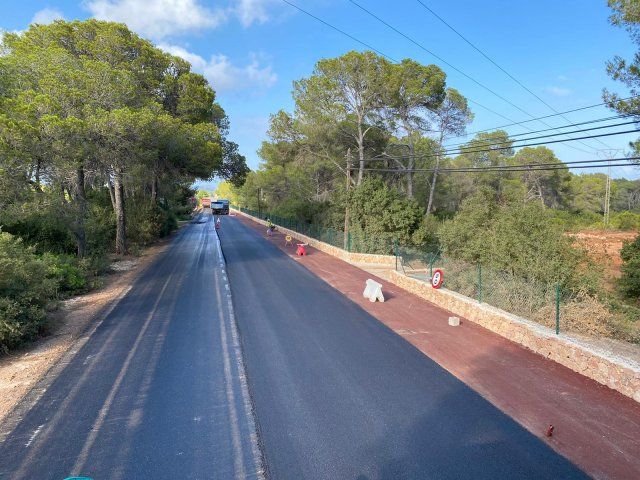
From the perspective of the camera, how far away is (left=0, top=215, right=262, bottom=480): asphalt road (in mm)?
4879

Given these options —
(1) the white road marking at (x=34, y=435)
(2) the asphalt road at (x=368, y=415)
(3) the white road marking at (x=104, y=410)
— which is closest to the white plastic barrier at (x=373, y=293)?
(2) the asphalt road at (x=368, y=415)

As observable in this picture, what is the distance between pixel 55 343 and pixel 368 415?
7175 mm

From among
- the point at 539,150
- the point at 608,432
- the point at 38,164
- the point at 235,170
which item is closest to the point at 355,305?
the point at 608,432

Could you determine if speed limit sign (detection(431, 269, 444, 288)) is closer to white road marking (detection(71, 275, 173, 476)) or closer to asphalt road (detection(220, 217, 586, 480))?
asphalt road (detection(220, 217, 586, 480))

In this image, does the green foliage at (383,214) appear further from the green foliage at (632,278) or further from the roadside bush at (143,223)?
the roadside bush at (143,223)

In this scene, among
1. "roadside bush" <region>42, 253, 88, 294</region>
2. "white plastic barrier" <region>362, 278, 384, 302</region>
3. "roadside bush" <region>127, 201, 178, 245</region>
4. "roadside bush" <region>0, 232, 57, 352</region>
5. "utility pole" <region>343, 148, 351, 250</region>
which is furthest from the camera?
"roadside bush" <region>127, 201, 178, 245</region>

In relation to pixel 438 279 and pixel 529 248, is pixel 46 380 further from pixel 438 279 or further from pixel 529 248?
pixel 529 248

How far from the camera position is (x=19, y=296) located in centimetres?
928

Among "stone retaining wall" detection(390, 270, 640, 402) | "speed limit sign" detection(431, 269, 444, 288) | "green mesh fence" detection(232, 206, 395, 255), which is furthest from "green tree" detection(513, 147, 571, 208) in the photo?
"stone retaining wall" detection(390, 270, 640, 402)

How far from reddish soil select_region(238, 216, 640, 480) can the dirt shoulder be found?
7388 millimetres

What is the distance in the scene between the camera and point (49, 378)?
286 inches

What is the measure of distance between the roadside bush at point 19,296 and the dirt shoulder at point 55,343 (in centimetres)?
35

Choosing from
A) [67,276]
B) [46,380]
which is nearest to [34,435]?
[46,380]

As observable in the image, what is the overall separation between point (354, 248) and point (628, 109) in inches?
550
